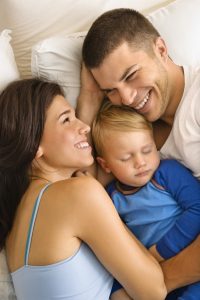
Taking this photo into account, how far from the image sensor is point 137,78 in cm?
141

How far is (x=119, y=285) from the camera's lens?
1.34m

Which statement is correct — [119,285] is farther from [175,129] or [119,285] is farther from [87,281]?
[175,129]

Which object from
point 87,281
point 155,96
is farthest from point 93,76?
point 87,281

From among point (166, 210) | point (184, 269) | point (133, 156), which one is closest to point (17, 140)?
point (133, 156)

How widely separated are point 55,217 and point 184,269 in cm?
41

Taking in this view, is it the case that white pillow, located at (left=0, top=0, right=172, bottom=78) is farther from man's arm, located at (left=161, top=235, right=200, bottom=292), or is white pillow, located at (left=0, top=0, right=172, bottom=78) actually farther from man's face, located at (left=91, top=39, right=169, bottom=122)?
man's arm, located at (left=161, top=235, right=200, bottom=292)

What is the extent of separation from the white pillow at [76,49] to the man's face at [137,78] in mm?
115

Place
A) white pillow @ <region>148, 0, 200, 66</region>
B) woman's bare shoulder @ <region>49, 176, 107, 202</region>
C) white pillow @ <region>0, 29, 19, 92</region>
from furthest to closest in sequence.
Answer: white pillow @ <region>148, 0, 200, 66</region>
white pillow @ <region>0, 29, 19, 92</region>
woman's bare shoulder @ <region>49, 176, 107, 202</region>

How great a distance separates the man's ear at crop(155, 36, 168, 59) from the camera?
4.83 ft

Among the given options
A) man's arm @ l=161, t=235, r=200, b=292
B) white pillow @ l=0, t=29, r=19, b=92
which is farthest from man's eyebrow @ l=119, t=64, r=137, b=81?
man's arm @ l=161, t=235, r=200, b=292

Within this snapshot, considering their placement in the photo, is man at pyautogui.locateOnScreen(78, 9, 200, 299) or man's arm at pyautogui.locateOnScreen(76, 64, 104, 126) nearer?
man at pyautogui.locateOnScreen(78, 9, 200, 299)

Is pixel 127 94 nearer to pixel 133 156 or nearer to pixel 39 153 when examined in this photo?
pixel 133 156

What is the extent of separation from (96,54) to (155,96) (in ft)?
0.79

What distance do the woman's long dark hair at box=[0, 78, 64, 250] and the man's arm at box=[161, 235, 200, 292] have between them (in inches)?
19.6
